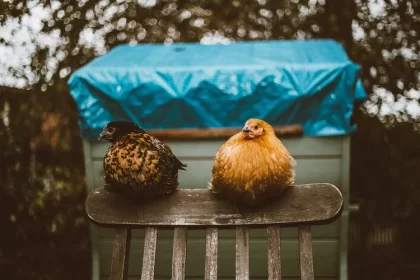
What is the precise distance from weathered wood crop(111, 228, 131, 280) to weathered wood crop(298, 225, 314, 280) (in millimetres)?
673

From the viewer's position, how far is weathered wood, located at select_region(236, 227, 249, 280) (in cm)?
150

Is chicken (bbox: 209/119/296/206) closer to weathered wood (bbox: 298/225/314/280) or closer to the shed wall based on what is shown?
weathered wood (bbox: 298/225/314/280)

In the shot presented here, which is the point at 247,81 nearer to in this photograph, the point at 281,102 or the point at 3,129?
the point at 281,102

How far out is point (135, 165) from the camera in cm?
148

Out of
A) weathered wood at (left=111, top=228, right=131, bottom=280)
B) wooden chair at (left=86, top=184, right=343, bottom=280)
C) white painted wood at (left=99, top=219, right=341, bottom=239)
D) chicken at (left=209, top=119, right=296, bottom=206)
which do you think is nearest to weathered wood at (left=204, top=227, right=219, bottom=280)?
wooden chair at (left=86, top=184, right=343, bottom=280)

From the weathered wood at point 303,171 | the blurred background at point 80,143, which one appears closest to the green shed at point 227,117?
the weathered wood at point 303,171

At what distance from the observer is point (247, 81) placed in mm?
2447

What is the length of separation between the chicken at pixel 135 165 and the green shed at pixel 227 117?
896 millimetres

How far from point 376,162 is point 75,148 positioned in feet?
8.33

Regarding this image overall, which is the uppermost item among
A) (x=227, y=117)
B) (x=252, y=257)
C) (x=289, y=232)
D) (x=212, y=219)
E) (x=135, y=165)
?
(x=135, y=165)

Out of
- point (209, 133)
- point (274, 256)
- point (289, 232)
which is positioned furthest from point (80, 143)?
point (274, 256)

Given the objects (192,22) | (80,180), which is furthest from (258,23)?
(80,180)

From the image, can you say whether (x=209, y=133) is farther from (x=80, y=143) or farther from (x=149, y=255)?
(x=80, y=143)

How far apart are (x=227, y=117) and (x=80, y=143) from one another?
1.60 meters
